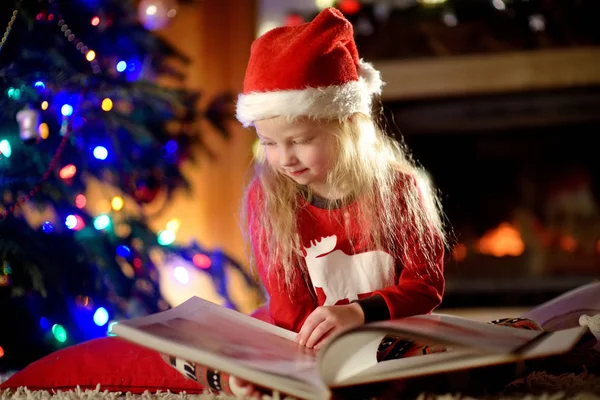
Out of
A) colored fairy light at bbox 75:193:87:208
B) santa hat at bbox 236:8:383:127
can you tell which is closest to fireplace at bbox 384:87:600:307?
colored fairy light at bbox 75:193:87:208

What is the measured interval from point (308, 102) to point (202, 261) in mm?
640

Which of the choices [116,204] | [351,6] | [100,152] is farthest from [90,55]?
[351,6]

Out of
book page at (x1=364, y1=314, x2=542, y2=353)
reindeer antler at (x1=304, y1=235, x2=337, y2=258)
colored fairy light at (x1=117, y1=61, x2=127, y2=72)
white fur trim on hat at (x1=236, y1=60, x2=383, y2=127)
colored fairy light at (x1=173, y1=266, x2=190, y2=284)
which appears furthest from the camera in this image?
colored fairy light at (x1=173, y1=266, x2=190, y2=284)

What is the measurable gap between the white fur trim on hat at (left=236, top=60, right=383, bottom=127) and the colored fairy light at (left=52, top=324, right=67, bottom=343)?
0.56 m

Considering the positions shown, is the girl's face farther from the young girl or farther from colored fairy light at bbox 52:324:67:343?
colored fairy light at bbox 52:324:67:343

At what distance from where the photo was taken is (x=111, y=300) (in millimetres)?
1293

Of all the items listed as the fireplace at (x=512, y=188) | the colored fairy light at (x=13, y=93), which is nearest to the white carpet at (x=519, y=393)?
the colored fairy light at (x=13, y=93)

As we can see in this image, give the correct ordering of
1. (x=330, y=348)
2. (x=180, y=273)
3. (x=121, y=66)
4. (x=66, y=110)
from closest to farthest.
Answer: (x=330, y=348) → (x=66, y=110) → (x=121, y=66) → (x=180, y=273)

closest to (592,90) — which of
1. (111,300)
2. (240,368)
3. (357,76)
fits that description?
(357,76)

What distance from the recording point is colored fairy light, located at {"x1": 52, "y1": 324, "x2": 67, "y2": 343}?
120 cm

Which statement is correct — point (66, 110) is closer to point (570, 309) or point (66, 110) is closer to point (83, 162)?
point (83, 162)

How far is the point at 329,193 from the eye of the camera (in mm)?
985

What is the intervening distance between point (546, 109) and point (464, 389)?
162 cm

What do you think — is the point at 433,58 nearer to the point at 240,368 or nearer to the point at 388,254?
the point at 388,254
